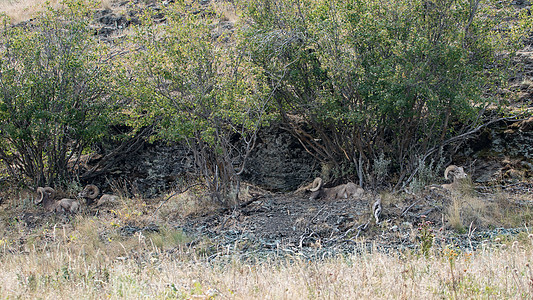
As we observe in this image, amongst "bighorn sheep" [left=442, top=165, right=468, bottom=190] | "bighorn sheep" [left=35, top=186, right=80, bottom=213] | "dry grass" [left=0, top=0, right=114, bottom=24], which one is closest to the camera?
"bighorn sheep" [left=442, top=165, right=468, bottom=190]

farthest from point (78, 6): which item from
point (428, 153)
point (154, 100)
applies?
point (428, 153)

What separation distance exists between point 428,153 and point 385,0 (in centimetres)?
318

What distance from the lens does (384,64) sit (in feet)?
29.2

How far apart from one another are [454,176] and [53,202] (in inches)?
332

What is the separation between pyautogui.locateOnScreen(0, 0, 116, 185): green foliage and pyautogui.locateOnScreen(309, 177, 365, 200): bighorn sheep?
16.6 feet

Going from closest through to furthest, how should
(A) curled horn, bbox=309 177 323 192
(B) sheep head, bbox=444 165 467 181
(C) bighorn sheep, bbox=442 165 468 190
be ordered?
(C) bighorn sheep, bbox=442 165 468 190
(B) sheep head, bbox=444 165 467 181
(A) curled horn, bbox=309 177 323 192

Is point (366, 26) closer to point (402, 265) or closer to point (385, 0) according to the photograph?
point (385, 0)

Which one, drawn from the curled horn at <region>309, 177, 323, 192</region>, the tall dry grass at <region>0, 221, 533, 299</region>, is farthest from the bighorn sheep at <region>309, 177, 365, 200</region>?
the tall dry grass at <region>0, 221, 533, 299</region>

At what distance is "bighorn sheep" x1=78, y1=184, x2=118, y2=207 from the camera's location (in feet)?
34.7

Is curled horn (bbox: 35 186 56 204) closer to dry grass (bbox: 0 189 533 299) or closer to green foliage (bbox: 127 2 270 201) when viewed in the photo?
green foliage (bbox: 127 2 270 201)

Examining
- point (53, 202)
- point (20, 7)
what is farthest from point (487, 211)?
point (20, 7)

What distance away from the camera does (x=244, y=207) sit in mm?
9031

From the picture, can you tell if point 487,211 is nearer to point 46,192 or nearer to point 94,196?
point 94,196

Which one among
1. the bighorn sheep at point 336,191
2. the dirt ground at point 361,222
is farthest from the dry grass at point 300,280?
the bighorn sheep at point 336,191
